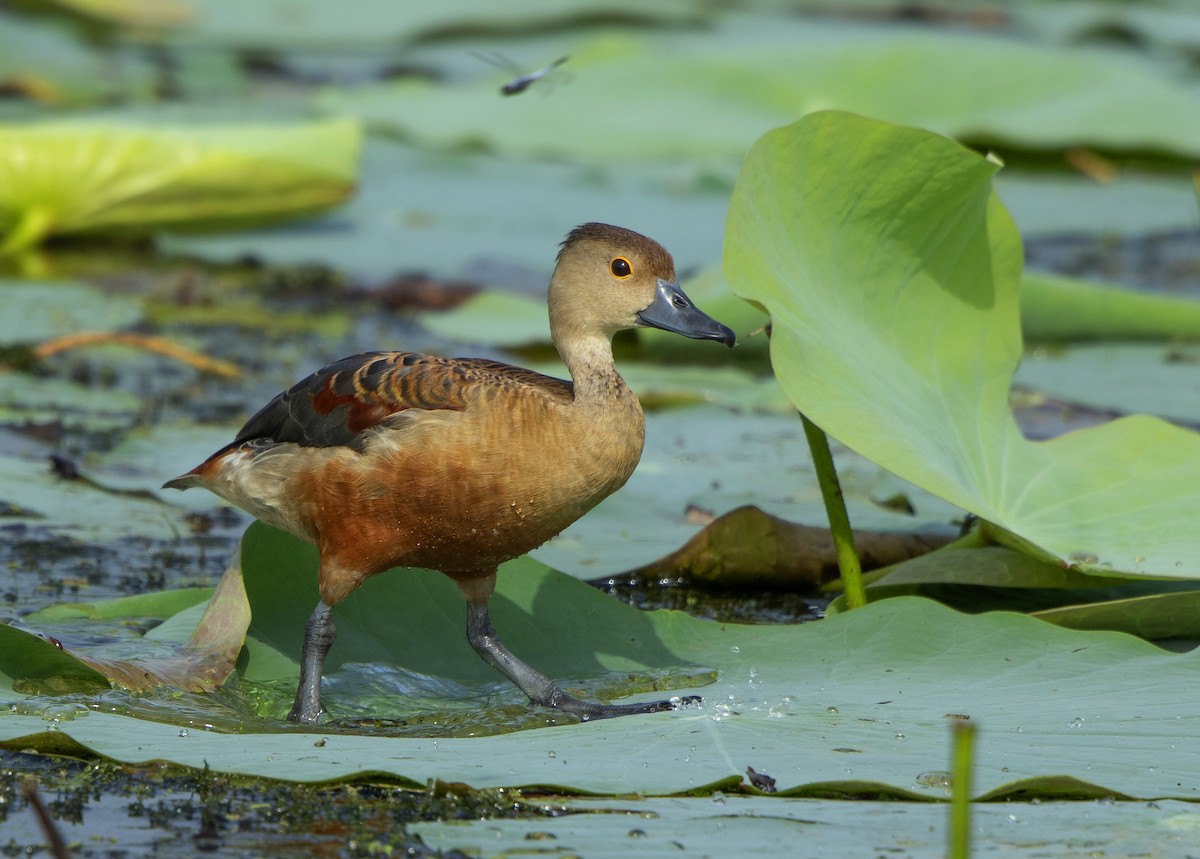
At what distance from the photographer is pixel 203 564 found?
15.4 ft

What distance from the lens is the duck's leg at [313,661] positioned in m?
3.51

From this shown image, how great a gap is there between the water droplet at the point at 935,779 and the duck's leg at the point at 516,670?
64cm

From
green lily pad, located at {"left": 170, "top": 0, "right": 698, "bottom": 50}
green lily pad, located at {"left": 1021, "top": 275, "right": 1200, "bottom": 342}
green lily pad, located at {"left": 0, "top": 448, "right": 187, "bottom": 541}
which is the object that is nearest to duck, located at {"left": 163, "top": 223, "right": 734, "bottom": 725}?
green lily pad, located at {"left": 0, "top": 448, "right": 187, "bottom": 541}

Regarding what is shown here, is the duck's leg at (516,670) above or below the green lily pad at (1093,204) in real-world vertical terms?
below

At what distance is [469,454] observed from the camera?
350cm

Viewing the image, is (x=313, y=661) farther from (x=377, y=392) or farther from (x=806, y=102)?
(x=806, y=102)

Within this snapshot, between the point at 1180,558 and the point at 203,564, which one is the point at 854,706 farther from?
the point at 203,564

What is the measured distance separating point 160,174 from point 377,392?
15.1 feet

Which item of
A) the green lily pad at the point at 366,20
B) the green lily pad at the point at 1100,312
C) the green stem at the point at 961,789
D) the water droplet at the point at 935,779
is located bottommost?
the water droplet at the point at 935,779

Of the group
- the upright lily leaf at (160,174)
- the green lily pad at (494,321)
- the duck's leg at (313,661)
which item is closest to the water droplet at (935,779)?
the duck's leg at (313,661)

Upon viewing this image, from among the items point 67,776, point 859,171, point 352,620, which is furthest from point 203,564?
point 859,171

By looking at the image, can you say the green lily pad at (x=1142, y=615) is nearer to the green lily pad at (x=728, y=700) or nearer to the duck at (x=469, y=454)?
the green lily pad at (x=728, y=700)

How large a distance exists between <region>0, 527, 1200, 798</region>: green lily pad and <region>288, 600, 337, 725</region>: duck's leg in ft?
0.41

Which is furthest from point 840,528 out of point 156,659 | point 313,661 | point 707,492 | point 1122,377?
point 1122,377
